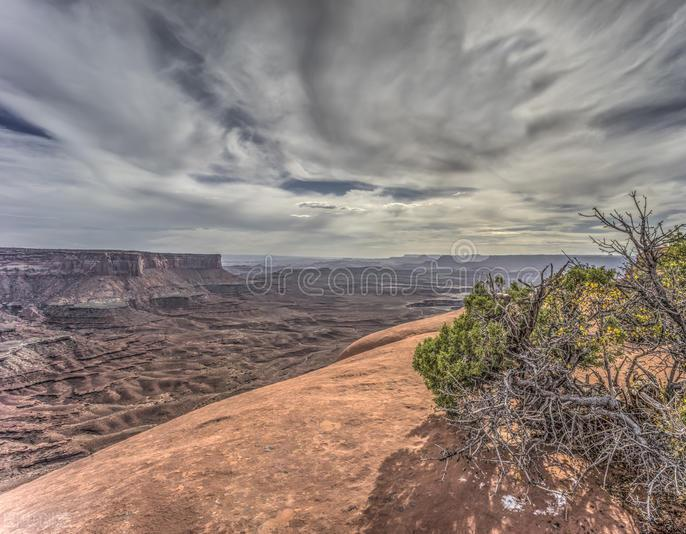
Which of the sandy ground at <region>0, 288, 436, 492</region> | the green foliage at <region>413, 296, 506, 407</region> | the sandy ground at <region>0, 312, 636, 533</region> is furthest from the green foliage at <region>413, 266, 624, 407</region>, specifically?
the sandy ground at <region>0, 288, 436, 492</region>

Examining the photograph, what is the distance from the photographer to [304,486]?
6539mm

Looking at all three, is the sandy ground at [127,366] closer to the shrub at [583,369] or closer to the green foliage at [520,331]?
the green foliage at [520,331]

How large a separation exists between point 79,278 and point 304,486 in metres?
98.5

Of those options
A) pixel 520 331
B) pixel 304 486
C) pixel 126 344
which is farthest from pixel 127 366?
pixel 520 331

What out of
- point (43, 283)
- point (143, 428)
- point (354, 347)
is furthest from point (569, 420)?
point (43, 283)

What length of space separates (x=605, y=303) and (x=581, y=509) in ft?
13.4

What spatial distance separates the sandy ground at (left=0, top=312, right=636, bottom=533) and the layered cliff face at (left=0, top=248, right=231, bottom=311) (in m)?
79.5

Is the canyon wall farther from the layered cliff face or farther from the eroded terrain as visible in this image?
the eroded terrain

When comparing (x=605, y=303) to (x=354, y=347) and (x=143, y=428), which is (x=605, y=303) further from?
(x=143, y=428)

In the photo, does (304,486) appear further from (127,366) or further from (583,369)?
(127,366)

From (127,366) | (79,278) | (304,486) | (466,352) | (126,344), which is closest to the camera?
(304,486)

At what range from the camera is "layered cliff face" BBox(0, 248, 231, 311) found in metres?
70.0

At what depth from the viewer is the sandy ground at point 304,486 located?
5051mm

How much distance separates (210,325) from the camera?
66.3 meters
